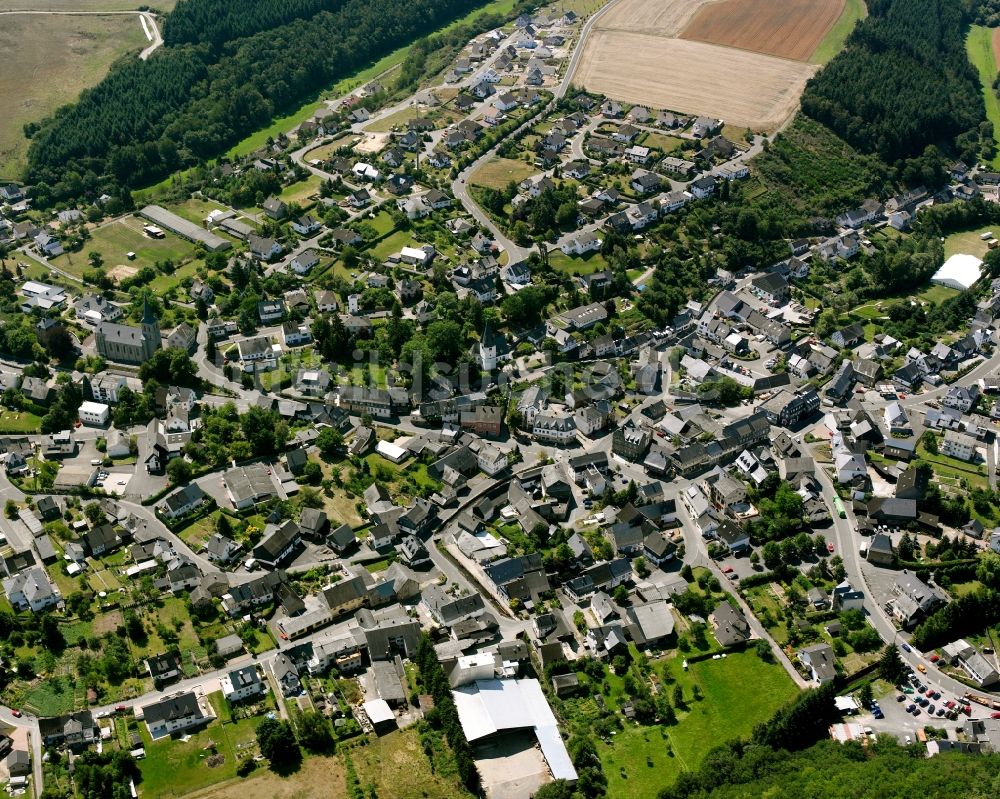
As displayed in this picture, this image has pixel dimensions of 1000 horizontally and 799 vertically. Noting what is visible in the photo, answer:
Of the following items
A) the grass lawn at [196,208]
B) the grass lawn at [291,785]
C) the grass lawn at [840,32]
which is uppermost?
the grass lawn at [840,32]

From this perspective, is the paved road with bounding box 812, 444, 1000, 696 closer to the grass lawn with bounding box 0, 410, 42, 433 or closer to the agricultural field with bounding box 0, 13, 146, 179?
the grass lawn with bounding box 0, 410, 42, 433

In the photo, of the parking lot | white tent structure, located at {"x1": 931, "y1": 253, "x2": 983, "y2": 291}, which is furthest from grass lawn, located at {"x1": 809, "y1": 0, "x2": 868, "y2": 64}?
the parking lot

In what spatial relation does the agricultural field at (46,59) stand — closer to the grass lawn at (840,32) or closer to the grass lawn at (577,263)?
the grass lawn at (577,263)

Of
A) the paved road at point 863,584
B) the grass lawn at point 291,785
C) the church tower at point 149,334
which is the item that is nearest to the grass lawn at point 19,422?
the church tower at point 149,334

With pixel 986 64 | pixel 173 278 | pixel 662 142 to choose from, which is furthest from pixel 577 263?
pixel 986 64

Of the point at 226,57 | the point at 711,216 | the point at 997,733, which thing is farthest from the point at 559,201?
the point at 997,733

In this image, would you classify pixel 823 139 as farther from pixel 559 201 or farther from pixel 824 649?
pixel 824 649
